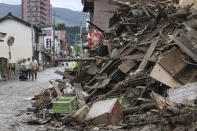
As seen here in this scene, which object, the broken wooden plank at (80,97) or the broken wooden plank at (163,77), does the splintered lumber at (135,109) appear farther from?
the broken wooden plank at (80,97)

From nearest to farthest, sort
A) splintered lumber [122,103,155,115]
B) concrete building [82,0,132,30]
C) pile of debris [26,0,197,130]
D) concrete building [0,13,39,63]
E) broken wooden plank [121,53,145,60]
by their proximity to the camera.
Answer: pile of debris [26,0,197,130] → splintered lumber [122,103,155,115] → broken wooden plank [121,53,145,60] → concrete building [82,0,132,30] → concrete building [0,13,39,63]

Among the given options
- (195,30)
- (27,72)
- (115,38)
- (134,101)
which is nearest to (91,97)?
(134,101)

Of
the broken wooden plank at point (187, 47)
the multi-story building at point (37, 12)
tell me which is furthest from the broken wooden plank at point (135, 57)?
the multi-story building at point (37, 12)

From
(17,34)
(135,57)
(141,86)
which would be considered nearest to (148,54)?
(135,57)

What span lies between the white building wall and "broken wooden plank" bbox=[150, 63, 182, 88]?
152 ft

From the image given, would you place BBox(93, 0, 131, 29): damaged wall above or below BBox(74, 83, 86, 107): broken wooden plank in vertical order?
above

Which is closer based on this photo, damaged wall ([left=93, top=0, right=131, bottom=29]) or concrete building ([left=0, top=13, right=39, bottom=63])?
damaged wall ([left=93, top=0, right=131, bottom=29])

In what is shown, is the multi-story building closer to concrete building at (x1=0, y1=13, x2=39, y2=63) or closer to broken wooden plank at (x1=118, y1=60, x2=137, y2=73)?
concrete building at (x1=0, y1=13, x2=39, y2=63)

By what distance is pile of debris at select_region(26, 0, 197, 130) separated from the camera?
24.4 feet

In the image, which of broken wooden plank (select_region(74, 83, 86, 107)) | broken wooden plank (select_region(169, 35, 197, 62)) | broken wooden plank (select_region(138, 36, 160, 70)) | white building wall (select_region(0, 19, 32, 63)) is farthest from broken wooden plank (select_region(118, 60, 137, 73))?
white building wall (select_region(0, 19, 32, 63))

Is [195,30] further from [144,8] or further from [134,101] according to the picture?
[144,8]

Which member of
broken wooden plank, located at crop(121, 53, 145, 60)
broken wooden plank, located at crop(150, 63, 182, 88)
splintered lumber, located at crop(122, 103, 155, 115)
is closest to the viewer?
splintered lumber, located at crop(122, 103, 155, 115)

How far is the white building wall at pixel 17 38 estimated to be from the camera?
52.7 m

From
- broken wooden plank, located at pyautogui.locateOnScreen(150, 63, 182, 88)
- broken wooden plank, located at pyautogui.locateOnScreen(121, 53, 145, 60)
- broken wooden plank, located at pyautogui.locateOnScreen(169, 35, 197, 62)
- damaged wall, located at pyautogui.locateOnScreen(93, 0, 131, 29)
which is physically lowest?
broken wooden plank, located at pyautogui.locateOnScreen(150, 63, 182, 88)
